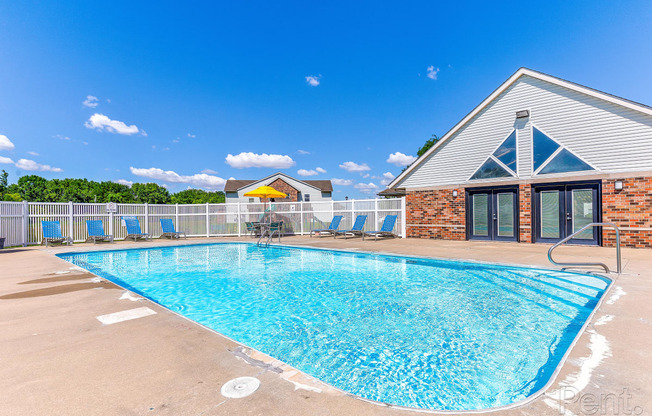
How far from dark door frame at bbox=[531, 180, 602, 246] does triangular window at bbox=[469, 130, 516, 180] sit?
1.13 m

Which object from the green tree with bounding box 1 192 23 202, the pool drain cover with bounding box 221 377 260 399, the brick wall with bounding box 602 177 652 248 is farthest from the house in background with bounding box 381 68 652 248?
the green tree with bounding box 1 192 23 202

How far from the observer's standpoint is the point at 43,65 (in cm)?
1372

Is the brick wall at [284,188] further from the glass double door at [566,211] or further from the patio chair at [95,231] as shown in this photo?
the glass double door at [566,211]

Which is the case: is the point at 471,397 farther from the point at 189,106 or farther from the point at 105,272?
the point at 189,106

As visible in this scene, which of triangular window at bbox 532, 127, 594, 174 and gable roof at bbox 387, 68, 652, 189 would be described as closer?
gable roof at bbox 387, 68, 652, 189

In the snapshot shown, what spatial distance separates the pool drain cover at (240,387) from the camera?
1.97 m

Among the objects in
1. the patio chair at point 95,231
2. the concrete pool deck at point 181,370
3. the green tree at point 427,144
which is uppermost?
the green tree at point 427,144

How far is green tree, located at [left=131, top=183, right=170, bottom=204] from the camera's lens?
129 feet

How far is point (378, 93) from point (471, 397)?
2398cm

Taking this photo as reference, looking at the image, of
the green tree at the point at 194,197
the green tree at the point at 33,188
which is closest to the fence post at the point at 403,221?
the green tree at the point at 33,188

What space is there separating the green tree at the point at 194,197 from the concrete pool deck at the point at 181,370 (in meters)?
45.6

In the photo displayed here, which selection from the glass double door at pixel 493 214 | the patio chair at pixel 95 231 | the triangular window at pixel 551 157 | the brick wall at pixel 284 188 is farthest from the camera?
the brick wall at pixel 284 188

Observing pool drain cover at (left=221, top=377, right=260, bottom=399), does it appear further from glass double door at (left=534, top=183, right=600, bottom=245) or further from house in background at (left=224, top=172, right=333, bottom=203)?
house in background at (left=224, top=172, right=333, bottom=203)

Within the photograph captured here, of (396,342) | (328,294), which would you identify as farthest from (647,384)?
(328,294)
